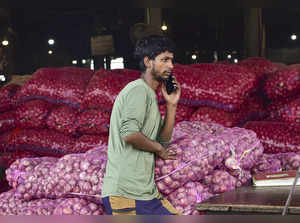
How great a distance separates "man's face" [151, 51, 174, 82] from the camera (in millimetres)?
1511

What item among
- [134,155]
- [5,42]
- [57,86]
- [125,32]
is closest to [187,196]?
[134,155]

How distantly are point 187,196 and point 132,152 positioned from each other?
0.24 metres

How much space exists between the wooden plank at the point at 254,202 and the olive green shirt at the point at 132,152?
0.25 meters

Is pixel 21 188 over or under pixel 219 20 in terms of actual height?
under

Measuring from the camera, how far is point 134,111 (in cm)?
136

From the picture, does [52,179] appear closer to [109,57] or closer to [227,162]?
[227,162]

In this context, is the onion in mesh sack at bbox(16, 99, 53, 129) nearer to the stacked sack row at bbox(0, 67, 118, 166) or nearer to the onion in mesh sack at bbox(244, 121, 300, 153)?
the stacked sack row at bbox(0, 67, 118, 166)

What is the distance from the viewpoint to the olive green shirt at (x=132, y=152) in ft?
4.52

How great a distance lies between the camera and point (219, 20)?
277 cm

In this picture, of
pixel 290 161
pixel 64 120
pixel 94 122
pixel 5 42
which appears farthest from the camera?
pixel 5 42

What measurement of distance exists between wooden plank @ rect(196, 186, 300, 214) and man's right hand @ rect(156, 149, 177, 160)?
22 cm

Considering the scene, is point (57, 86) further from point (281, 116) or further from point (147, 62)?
point (281, 116)

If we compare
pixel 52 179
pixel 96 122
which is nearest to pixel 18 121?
pixel 96 122

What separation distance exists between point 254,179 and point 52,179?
709mm
